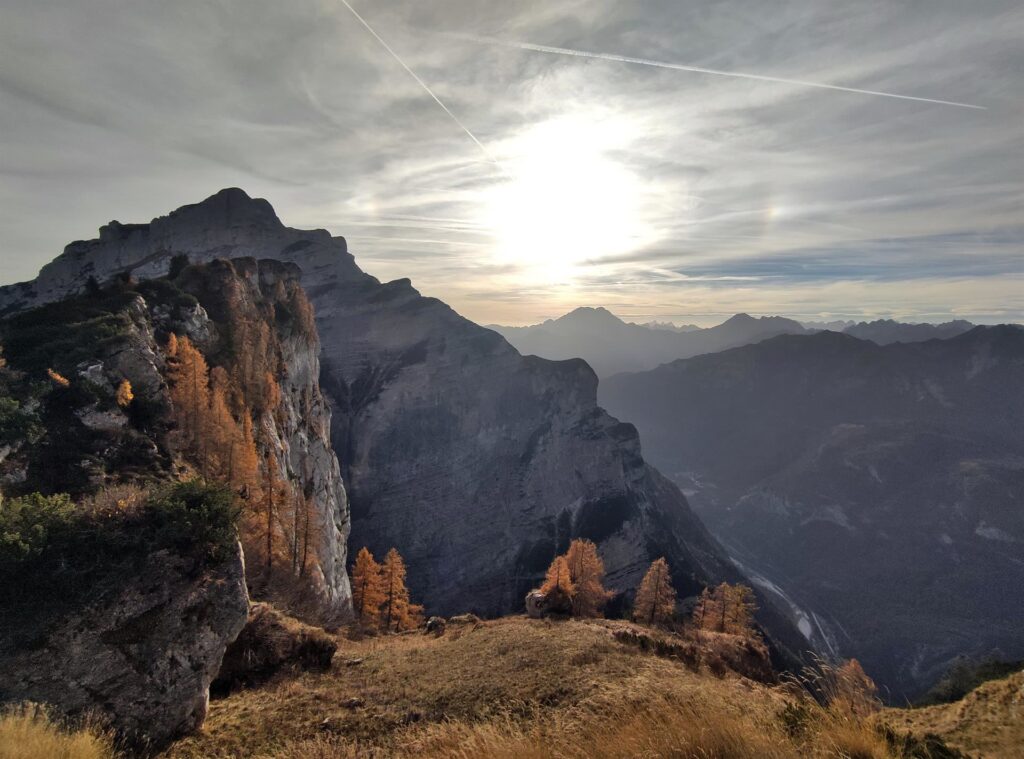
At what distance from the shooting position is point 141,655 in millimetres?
11445

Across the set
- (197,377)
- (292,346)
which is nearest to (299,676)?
(197,377)

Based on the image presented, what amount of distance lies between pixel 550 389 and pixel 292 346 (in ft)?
279

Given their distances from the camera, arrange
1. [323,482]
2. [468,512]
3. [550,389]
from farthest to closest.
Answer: [550,389]
[468,512]
[323,482]

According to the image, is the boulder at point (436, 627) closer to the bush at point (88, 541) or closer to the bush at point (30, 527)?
the bush at point (88, 541)

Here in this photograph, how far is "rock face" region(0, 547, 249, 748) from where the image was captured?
1015cm

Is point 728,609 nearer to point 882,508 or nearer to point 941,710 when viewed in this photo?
point 941,710

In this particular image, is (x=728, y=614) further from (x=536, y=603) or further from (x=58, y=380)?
(x=58, y=380)

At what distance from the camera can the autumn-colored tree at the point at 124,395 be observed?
24719mm

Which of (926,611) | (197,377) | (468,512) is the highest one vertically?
(197,377)

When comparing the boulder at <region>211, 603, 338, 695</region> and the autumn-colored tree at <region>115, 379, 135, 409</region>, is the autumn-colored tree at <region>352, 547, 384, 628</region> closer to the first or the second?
the autumn-colored tree at <region>115, 379, 135, 409</region>

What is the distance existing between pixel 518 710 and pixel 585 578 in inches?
1564

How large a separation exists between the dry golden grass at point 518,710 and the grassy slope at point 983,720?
301cm

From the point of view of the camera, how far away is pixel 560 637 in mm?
22922

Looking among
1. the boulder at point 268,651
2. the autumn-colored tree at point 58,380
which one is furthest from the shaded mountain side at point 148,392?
the boulder at point 268,651
